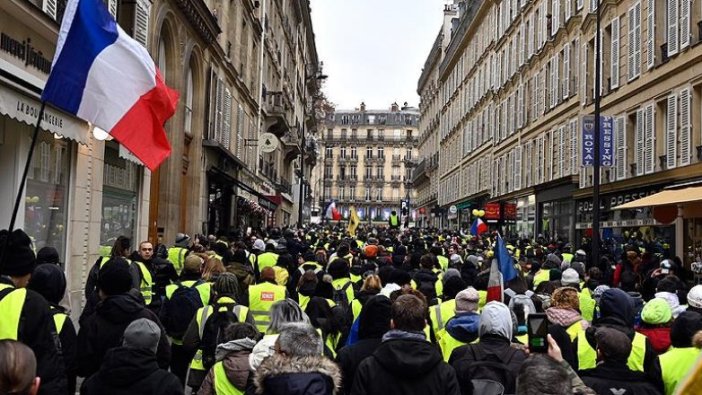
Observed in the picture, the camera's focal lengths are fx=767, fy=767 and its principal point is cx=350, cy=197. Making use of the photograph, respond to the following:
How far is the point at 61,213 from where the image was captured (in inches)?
519

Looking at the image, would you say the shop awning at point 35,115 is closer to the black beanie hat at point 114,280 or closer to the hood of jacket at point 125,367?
the black beanie hat at point 114,280

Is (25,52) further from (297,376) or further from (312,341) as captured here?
(297,376)

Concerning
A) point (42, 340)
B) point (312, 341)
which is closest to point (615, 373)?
point (312, 341)

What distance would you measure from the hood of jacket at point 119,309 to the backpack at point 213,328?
67 cm

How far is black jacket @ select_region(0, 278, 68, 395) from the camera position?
4.40 meters

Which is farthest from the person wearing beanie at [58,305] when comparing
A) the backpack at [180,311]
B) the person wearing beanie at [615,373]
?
the person wearing beanie at [615,373]

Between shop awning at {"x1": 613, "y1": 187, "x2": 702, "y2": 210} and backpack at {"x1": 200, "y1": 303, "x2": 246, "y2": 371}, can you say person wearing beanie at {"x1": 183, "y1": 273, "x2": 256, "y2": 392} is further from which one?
shop awning at {"x1": 613, "y1": 187, "x2": 702, "y2": 210}

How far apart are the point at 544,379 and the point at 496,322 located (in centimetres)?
150

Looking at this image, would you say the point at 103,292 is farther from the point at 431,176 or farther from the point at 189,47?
the point at 431,176

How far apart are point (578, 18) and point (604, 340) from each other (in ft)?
81.9

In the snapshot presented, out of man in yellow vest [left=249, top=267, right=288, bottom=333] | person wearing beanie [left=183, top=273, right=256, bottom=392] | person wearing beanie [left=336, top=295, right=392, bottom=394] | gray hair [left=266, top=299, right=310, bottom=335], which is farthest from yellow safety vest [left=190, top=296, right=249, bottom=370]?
person wearing beanie [left=336, top=295, right=392, bottom=394]

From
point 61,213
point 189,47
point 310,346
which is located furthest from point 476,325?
point 189,47

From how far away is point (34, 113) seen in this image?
1034 cm

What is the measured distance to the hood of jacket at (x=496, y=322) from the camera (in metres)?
5.08
